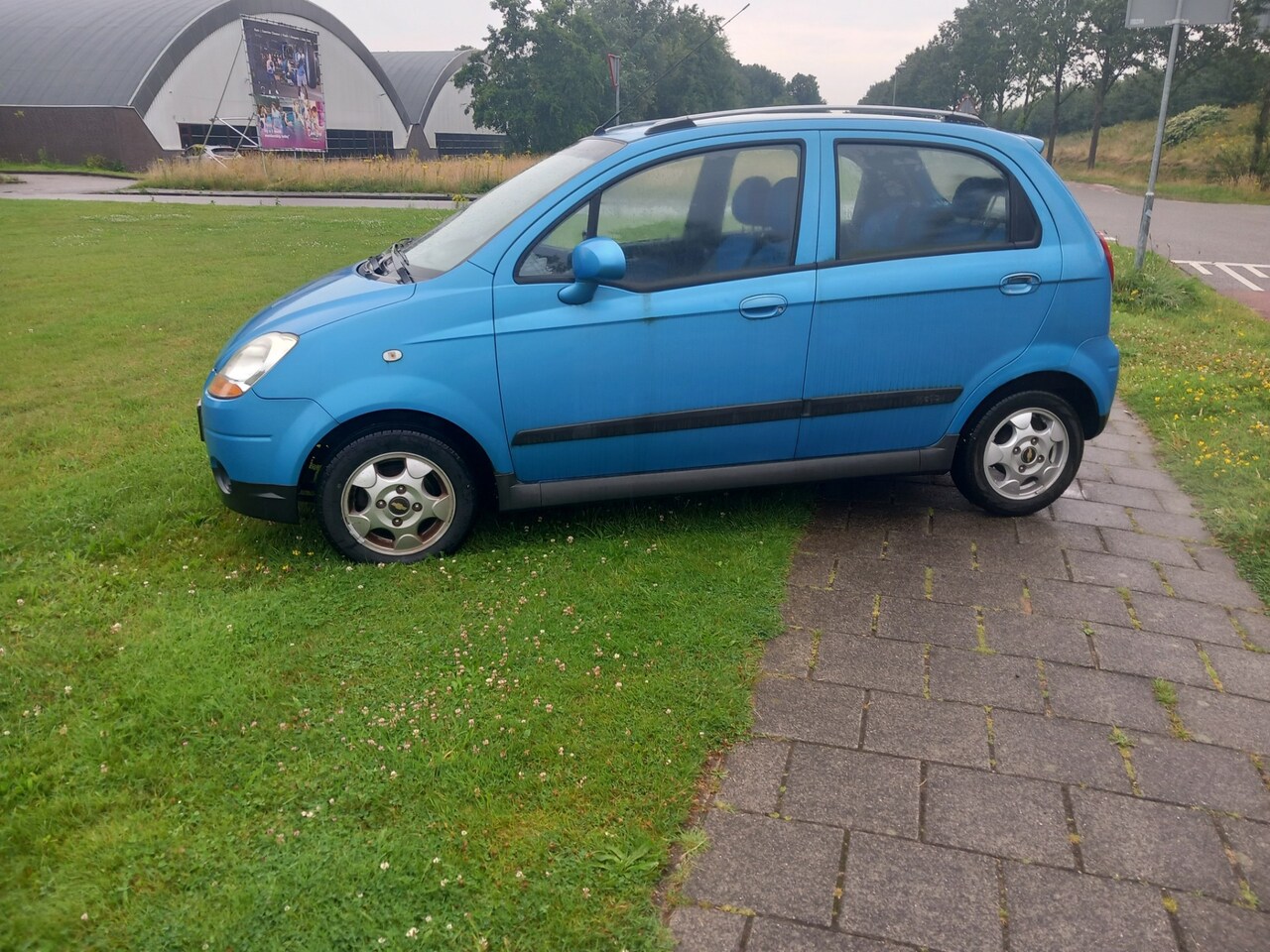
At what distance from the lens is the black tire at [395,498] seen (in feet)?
13.8

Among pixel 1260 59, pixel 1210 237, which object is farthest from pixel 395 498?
pixel 1260 59

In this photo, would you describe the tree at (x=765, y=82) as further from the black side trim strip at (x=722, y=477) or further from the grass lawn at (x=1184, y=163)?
the black side trim strip at (x=722, y=477)

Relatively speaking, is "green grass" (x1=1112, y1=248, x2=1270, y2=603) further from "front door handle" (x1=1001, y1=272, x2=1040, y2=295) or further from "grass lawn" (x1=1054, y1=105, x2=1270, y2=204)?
"grass lawn" (x1=1054, y1=105, x2=1270, y2=204)

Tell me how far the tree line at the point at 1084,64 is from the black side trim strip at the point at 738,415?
109 ft

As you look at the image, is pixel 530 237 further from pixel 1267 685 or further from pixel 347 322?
pixel 1267 685

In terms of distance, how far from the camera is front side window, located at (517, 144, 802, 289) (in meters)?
4.29

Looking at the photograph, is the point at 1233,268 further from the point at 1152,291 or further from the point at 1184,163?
the point at 1184,163

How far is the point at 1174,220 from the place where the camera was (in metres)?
21.4

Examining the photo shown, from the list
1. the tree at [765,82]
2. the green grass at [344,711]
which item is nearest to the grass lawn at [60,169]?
the green grass at [344,711]

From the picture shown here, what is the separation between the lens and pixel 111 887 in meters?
2.50

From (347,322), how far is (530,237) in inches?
33.0

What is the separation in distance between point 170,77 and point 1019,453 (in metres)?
46.7

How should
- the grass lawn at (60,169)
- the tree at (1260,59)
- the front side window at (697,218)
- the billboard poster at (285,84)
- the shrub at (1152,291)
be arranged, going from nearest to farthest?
the front side window at (697,218) < the shrub at (1152,291) < the tree at (1260,59) < the grass lawn at (60,169) < the billboard poster at (285,84)

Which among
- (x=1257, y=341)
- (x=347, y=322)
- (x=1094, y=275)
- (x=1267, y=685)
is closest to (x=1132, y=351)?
(x=1257, y=341)
